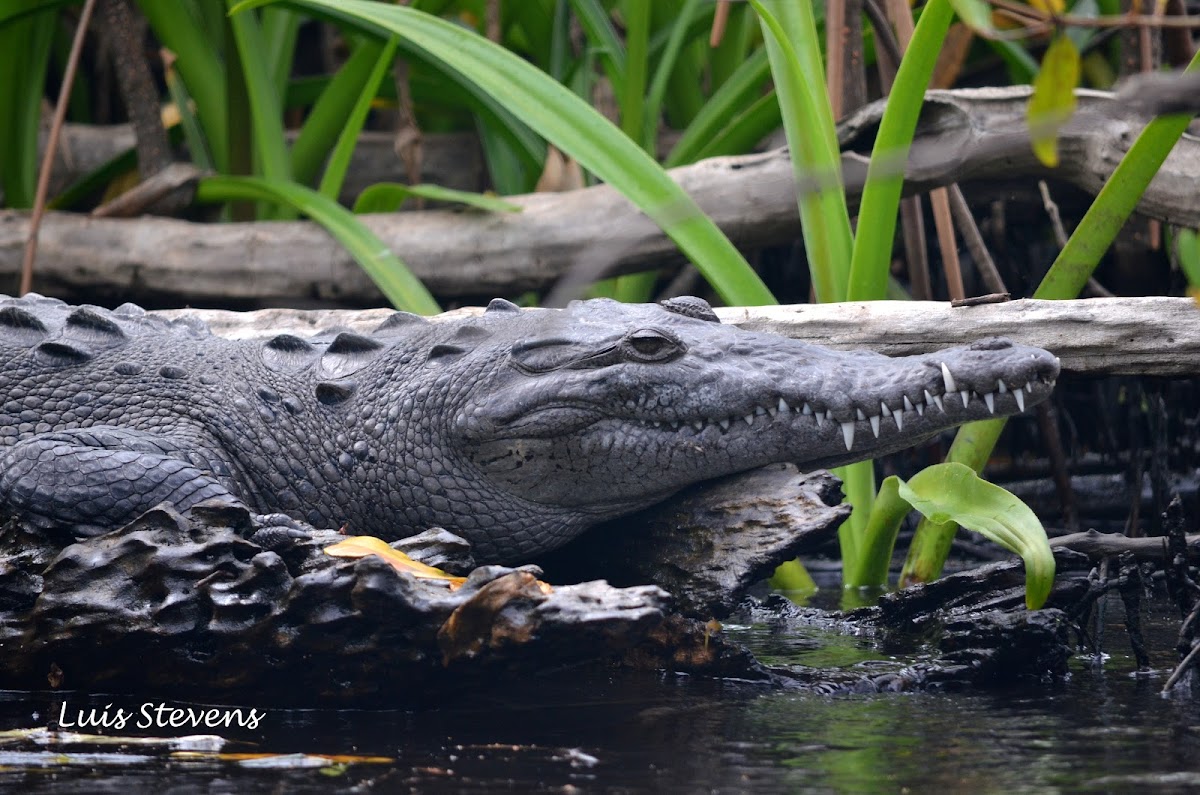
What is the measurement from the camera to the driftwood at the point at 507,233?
4.89 meters

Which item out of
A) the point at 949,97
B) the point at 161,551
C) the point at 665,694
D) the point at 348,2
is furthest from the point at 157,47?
the point at 665,694

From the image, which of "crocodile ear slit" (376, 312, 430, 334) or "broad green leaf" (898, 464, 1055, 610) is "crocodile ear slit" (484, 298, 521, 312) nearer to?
"crocodile ear slit" (376, 312, 430, 334)

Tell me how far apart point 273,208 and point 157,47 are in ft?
9.37

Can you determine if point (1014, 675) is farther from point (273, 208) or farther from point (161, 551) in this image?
point (273, 208)

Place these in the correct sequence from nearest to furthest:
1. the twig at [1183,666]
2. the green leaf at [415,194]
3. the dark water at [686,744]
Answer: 1. the dark water at [686,744]
2. the twig at [1183,666]
3. the green leaf at [415,194]

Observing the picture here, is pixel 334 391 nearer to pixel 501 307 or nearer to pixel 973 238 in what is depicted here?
pixel 501 307

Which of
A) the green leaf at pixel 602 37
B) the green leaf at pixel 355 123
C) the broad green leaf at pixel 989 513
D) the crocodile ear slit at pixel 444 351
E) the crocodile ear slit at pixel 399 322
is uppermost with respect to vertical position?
the green leaf at pixel 602 37

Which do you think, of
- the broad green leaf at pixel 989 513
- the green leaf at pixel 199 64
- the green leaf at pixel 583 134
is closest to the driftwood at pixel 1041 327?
the green leaf at pixel 583 134

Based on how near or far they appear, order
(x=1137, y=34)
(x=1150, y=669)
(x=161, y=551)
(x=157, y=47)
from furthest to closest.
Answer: (x=157, y=47)
(x=1137, y=34)
(x=1150, y=669)
(x=161, y=551)

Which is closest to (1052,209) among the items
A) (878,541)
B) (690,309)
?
(878,541)

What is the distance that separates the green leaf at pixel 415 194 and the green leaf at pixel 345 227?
289 mm

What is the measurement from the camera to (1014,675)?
9.45 ft

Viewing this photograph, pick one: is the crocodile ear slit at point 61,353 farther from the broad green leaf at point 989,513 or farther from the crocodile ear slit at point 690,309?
the broad green leaf at point 989,513

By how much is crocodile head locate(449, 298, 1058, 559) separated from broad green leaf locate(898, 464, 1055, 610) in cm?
13
